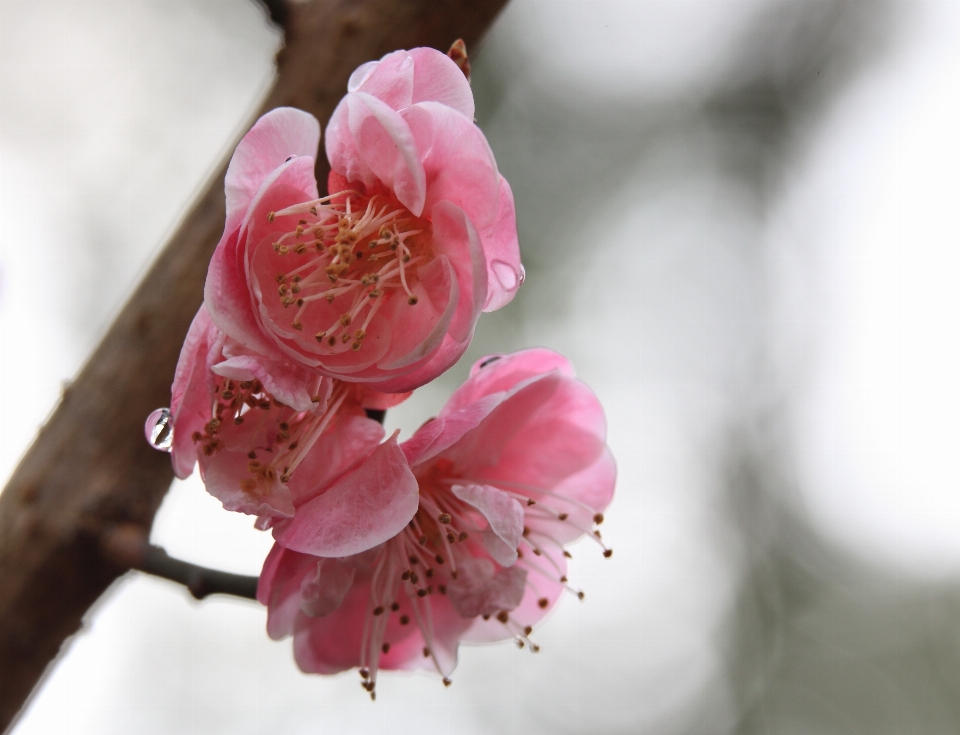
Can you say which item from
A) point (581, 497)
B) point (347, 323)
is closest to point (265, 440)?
point (347, 323)

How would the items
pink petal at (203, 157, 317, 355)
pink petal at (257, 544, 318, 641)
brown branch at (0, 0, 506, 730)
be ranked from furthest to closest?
brown branch at (0, 0, 506, 730) < pink petal at (257, 544, 318, 641) < pink petal at (203, 157, 317, 355)

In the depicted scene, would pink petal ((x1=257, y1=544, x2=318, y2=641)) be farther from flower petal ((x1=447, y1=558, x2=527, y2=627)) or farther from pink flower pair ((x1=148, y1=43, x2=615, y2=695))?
flower petal ((x1=447, y1=558, x2=527, y2=627))

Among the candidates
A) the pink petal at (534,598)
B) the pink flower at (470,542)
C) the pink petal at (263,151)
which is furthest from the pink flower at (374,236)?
the pink petal at (534,598)

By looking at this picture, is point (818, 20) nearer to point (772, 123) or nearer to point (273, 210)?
point (772, 123)

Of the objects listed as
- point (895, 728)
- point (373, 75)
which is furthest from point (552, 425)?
point (895, 728)

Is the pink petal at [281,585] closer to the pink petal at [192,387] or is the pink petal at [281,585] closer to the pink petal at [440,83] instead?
the pink petal at [192,387]

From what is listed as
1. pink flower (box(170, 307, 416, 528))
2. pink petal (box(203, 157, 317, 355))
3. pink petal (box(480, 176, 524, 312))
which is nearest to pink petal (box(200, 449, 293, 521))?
pink flower (box(170, 307, 416, 528))
